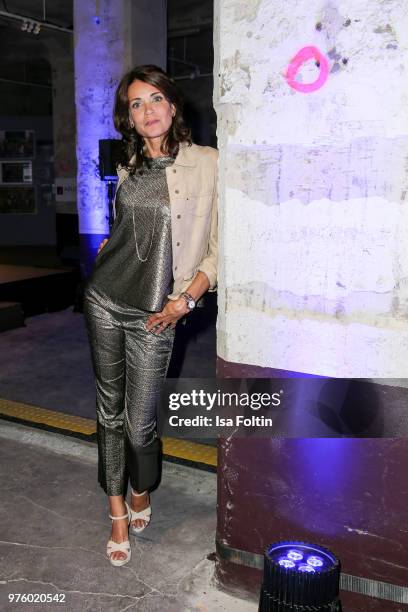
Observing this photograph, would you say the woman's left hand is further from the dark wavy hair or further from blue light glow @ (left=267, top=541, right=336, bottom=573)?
blue light glow @ (left=267, top=541, right=336, bottom=573)

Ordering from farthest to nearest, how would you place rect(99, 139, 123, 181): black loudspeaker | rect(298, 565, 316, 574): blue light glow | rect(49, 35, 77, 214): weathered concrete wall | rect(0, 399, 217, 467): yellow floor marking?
rect(49, 35, 77, 214): weathered concrete wall < rect(99, 139, 123, 181): black loudspeaker < rect(0, 399, 217, 467): yellow floor marking < rect(298, 565, 316, 574): blue light glow

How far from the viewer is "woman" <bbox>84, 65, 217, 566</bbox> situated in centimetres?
205

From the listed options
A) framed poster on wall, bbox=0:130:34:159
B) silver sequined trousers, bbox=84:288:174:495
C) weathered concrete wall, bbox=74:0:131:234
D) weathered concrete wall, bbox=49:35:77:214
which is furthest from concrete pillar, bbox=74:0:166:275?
framed poster on wall, bbox=0:130:34:159

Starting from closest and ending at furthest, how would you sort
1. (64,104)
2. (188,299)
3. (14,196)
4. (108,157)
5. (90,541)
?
(188,299) → (90,541) → (108,157) → (64,104) → (14,196)

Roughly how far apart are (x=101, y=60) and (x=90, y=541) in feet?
22.6

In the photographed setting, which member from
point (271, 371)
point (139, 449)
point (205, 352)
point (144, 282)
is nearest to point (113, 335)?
point (144, 282)

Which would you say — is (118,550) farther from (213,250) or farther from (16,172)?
(16,172)

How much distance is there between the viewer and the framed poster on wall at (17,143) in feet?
51.8

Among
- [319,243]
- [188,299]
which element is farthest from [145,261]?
[319,243]

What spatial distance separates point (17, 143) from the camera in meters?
15.9

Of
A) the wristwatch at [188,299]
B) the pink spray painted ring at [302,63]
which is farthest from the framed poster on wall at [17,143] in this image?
the pink spray painted ring at [302,63]

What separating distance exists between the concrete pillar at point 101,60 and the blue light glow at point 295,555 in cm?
700

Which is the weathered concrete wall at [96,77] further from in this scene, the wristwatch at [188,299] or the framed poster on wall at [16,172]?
A: the framed poster on wall at [16,172]

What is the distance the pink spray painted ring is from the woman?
432 millimetres
